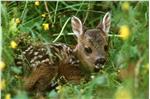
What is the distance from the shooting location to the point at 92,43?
6402 millimetres

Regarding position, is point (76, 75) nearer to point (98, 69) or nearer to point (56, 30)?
point (98, 69)

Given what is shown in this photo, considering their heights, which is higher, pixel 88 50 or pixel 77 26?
pixel 77 26

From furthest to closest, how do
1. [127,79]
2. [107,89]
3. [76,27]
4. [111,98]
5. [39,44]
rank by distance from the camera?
1. [76,27]
2. [39,44]
3. [107,89]
4. [111,98]
5. [127,79]

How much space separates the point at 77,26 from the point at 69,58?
0.36m

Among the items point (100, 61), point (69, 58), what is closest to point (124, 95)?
point (100, 61)

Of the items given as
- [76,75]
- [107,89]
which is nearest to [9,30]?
[107,89]

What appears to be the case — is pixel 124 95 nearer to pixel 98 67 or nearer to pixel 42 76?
pixel 42 76

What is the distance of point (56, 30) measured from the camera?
6.77 metres

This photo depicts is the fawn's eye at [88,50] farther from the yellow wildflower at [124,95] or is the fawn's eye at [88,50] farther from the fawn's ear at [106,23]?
the yellow wildflower at [124,95]

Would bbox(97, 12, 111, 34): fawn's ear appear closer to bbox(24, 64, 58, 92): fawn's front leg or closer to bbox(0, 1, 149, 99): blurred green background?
bbox(0, 1, 149, 99): blurred green background

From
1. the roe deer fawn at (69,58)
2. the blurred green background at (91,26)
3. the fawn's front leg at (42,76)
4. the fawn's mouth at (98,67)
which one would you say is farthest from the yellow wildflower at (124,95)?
the fawn's mouth at (98,67)

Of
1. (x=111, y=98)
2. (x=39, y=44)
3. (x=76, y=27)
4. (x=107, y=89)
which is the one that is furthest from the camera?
(x=76, y=27)

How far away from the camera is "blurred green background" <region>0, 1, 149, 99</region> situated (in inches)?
157

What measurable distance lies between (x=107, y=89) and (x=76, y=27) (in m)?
1.64
